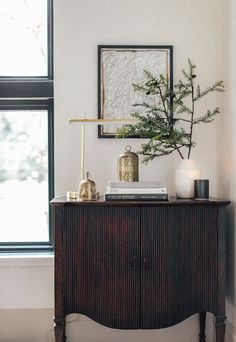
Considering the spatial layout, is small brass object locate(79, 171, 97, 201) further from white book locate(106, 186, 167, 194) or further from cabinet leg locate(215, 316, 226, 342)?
cabinet leg locate(215, 316, 226, 342)

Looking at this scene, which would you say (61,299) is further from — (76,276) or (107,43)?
(107,43)

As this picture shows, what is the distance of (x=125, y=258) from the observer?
2064mm

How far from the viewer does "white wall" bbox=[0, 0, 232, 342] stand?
2531 mm

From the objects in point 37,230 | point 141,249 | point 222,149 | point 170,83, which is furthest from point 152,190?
point 37,230

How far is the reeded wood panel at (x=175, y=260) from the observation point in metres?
2.07

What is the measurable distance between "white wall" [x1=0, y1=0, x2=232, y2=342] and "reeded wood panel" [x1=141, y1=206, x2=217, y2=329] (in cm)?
49

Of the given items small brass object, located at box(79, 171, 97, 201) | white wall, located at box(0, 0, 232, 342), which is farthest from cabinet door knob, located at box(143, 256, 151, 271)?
white wall, located at box(0, 0, 232, 342)

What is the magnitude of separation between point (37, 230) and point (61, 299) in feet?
2.36

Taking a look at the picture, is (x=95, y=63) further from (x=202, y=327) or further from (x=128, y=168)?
(x=202, y=327)

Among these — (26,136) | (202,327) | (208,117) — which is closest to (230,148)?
(208,117)

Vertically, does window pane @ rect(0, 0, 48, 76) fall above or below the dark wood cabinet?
above

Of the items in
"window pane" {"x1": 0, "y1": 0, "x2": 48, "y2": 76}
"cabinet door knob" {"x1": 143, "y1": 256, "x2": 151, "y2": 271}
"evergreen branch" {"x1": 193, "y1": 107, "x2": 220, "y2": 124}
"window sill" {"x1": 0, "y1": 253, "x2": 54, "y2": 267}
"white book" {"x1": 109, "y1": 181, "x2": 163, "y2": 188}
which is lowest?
"window sill" {"x1": 0, "y1": 253, "x2": 54, "y2": 267}

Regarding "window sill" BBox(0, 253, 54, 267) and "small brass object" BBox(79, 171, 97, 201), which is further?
"window sill" BBox(0, 253, 54, 267)

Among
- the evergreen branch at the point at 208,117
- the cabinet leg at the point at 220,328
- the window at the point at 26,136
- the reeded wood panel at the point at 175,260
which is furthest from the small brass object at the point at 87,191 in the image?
the cabinet leg at the point at 220,328
